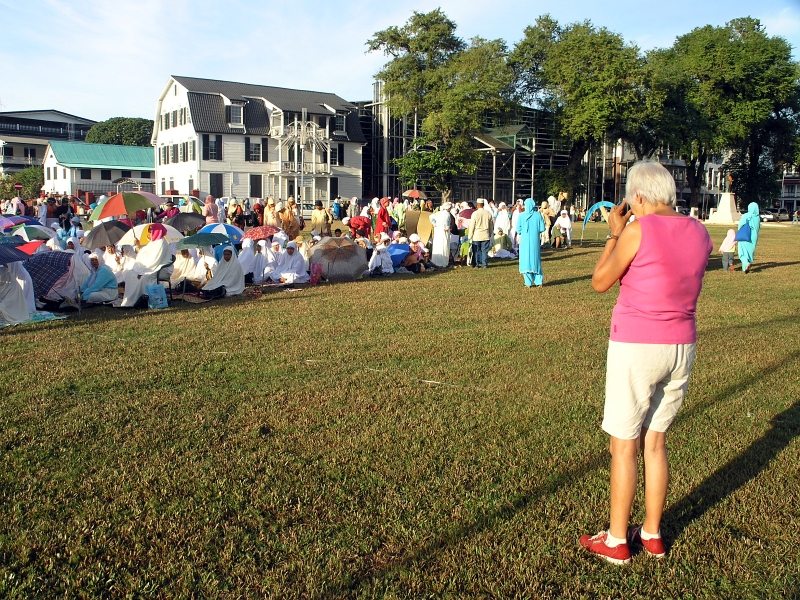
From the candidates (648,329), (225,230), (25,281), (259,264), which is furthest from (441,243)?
(648,329)

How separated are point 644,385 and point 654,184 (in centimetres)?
97

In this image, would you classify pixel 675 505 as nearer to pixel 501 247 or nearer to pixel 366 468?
pixel 366 468

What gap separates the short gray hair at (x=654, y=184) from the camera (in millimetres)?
3416

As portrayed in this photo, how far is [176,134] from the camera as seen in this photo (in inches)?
1953

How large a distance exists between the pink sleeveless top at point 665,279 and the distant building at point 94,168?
58.7m

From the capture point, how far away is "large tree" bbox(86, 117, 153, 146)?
275ft

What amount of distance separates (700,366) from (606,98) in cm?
4271

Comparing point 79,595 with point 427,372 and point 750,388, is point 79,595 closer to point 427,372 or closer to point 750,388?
point 427,372

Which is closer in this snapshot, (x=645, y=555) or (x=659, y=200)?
(x=659, y=200)

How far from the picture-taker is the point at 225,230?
15164mm

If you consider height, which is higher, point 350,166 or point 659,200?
point 350,166

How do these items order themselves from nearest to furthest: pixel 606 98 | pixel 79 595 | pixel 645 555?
pixel 79 595 → pixel 645 555 → pixel 606 98

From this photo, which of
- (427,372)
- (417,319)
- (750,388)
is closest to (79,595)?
(427,372)

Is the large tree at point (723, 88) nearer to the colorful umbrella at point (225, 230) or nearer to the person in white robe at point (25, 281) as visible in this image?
the colorful umbrella at point (225, 230)
